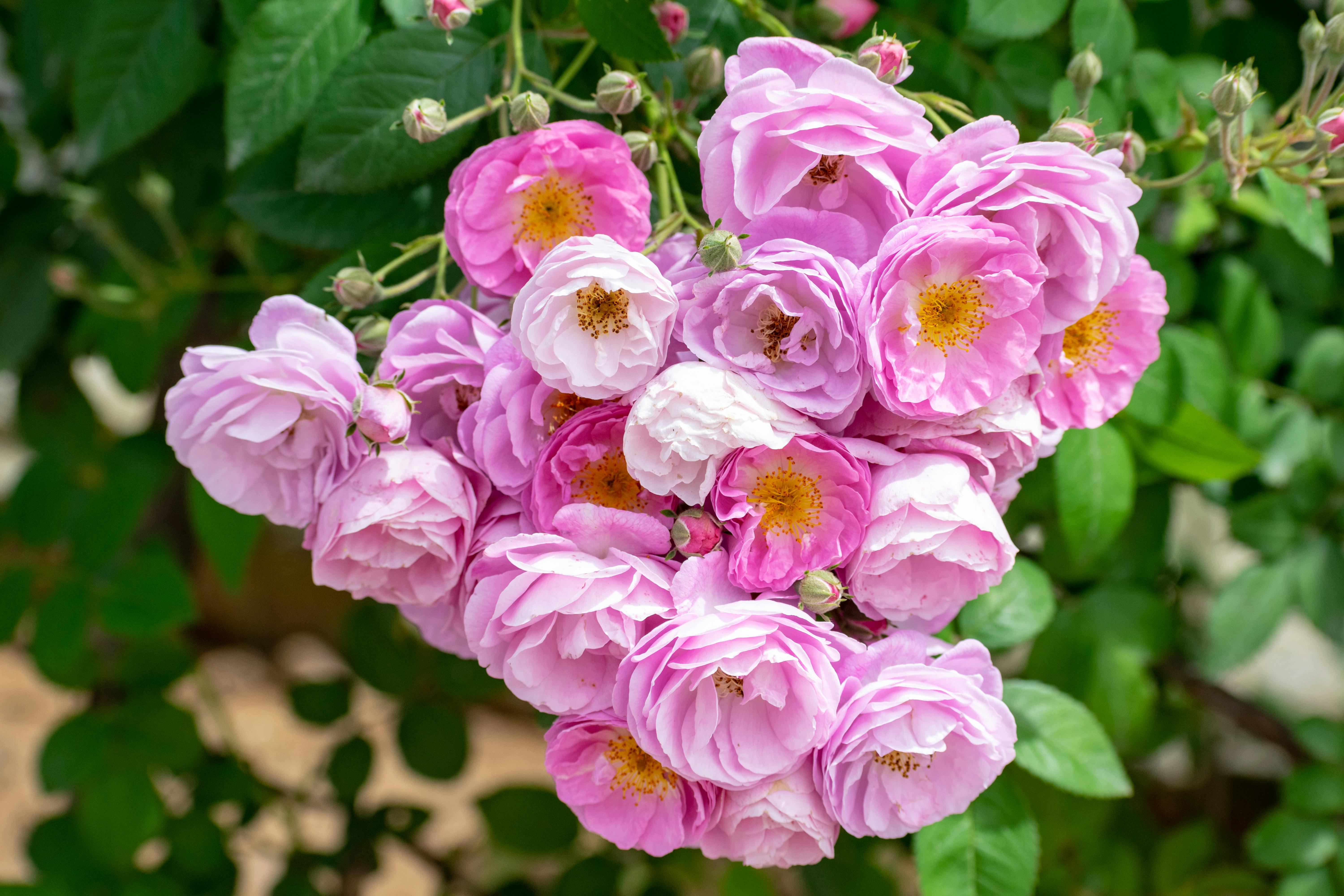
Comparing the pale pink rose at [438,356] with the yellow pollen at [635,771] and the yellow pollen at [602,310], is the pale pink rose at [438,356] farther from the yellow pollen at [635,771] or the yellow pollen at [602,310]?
the yellow pollen at [635,771]

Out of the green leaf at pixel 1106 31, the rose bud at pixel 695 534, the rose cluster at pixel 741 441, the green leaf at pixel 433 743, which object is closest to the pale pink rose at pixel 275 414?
the rose cluster at pixel 741 441

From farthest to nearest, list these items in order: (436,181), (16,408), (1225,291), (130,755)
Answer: (16,408), (130,755), (1225,291), (436,181)

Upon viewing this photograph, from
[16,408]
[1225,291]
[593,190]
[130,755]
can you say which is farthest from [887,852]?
[16,408]

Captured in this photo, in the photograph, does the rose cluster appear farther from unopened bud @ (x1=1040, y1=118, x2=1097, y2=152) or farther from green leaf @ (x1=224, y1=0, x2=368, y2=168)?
green leaf @ (x1=224, y1=0, x2=368, y2=168)

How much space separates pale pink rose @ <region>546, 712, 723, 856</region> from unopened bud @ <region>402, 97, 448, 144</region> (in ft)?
1.30

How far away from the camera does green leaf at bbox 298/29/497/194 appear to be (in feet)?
2.53

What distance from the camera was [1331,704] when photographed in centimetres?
216

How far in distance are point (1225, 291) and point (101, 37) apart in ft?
4.14

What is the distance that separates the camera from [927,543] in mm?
574

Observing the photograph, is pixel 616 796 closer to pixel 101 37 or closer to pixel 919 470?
pixel 919 470

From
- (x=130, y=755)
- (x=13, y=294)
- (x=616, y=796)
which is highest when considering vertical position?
(x=616, y=796)

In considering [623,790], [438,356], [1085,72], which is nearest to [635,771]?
[623,790]

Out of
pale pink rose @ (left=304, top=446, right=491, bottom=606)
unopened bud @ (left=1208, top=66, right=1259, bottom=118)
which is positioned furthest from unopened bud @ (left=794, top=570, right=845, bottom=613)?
unopened bud @ (left=1208, top=66, right=1259, bottom=118)

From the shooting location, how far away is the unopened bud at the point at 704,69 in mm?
723
